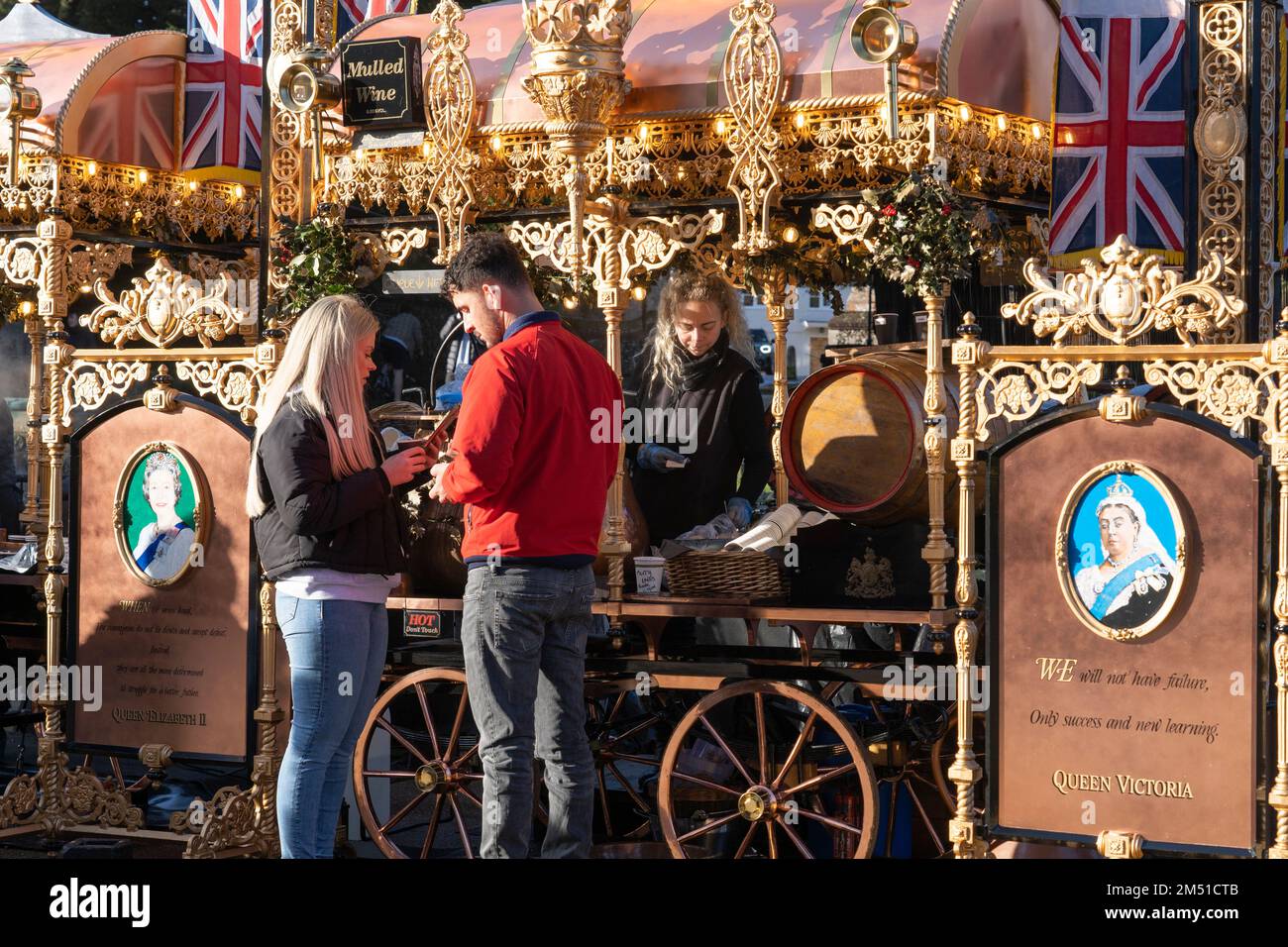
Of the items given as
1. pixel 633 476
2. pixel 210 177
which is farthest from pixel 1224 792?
pixel 210 177

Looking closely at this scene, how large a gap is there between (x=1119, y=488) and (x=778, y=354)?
290 centimetres

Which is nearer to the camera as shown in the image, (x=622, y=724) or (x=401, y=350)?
(x=622, y=724)

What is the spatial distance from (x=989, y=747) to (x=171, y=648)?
351 cm

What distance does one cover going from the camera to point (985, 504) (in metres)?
6.28

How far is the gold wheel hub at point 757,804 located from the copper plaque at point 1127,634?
0.97 m

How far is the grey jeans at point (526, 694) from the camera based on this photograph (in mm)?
5566

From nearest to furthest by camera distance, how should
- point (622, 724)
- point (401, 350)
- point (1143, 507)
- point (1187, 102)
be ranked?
point (1143, 507)
point (1187, 102)
point (622, 724)
point (401, 350)

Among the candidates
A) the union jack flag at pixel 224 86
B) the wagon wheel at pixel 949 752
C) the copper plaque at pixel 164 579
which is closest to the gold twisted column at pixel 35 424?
the union jack flag at pixel 224 86

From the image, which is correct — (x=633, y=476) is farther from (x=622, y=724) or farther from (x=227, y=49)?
(x=227, y=49)

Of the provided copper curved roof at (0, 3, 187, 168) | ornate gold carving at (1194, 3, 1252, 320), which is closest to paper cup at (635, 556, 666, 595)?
ornate gold carving at (1194, 3, 1252, 320)

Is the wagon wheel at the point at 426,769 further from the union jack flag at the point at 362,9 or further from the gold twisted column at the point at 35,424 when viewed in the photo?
the union jack flag at the point at 362,9

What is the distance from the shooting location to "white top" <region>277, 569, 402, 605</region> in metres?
5.74

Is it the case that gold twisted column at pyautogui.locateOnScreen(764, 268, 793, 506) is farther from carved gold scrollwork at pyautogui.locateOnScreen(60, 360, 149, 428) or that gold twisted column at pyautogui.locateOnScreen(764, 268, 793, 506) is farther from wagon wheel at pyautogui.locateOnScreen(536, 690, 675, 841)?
carved gold scrollwork at pyautogui.locateOnScreen(60, 360, 149, 428)

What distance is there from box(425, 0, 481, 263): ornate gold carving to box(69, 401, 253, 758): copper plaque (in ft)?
4.28
